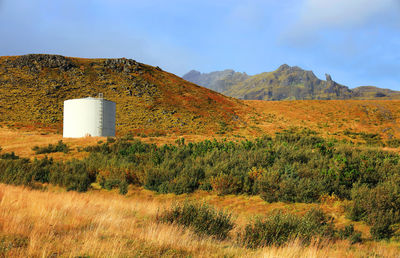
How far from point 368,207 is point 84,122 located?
26052 millimetres

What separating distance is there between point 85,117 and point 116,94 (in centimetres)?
3374

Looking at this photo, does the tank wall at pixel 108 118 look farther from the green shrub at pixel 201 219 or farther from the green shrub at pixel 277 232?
the green shrub at pixel 277 232

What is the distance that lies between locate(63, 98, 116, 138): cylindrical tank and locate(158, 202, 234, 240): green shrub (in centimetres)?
2359

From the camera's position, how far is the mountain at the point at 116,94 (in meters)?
50.2

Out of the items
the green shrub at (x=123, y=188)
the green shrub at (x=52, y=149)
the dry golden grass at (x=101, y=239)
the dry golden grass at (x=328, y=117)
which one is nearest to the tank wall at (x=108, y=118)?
the green shrub at (x=52, y=149)

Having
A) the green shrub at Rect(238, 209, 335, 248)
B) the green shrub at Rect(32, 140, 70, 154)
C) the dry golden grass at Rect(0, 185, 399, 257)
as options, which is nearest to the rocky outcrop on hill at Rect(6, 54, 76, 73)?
the green shrub at Rect(32, 140, 70, 154)

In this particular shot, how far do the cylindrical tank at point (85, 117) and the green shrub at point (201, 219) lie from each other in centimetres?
2359

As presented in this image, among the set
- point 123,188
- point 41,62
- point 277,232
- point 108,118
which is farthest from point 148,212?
point 41,62

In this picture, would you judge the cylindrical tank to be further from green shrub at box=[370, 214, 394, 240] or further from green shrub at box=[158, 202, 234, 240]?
green shrub at box=[370, 214, 394, 240]

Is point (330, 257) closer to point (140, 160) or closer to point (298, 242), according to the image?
point (298, 242)

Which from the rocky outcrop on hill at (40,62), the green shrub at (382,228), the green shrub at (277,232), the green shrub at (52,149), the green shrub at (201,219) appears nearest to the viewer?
the green shrub at (277,232)

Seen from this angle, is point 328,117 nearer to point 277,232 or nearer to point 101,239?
point 277,232

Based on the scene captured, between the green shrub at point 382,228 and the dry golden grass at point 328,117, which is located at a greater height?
the dry golden grass at point 328,117

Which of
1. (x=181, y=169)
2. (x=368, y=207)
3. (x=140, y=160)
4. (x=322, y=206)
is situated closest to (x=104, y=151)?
(x=140, y=160)
